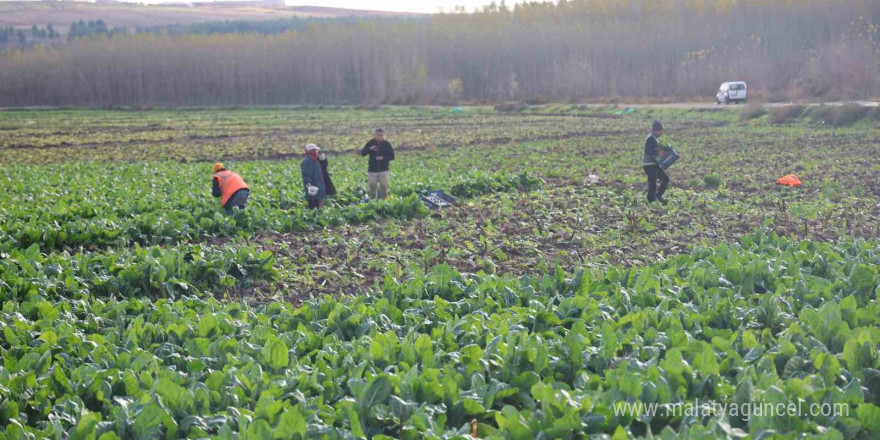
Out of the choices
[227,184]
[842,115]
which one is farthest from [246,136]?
[227,184]

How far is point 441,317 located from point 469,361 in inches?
49.6

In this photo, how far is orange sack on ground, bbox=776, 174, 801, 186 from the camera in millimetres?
16891

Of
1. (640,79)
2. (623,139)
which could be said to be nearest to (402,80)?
(640,79)

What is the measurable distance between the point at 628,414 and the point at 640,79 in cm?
8323

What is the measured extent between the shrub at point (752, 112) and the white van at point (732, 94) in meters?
13.2

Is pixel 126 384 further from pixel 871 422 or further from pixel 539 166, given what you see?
pixel 539 166

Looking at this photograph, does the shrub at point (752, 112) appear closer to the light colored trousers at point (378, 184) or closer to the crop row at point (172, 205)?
the crop row at point (172, 205)

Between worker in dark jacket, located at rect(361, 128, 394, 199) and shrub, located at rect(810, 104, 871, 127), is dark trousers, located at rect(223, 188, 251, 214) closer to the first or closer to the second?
worker in dark jacket, located at rect(361, 128, 394, 199)

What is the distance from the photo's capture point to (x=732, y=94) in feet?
174

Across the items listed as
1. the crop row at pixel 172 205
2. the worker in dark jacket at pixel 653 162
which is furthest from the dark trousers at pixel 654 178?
the crop row at pixel 172 205

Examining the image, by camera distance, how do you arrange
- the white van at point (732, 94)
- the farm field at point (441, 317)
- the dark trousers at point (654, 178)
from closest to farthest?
1. the farm field at point (441, 317)
2. the dark trousers at point (654, 178)
3. the white van at point (732, 94)

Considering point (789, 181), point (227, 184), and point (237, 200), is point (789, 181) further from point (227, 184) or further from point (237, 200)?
point (227, 184)

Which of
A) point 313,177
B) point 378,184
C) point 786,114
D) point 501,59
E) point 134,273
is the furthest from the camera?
point 501,59

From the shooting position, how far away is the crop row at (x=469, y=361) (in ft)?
13.1
